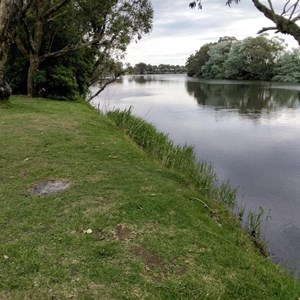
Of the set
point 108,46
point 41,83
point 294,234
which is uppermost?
point 108,46

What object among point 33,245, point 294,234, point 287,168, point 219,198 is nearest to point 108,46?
point 287,168

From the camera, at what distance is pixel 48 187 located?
5.46 meters

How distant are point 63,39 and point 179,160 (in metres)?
11.5

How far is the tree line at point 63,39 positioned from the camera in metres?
15.8

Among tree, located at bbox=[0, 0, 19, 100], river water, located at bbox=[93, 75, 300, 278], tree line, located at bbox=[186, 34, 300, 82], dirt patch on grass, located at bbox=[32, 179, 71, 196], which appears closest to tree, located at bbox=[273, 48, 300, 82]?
tree line, located at bbox=[186, 34, 300, 82]

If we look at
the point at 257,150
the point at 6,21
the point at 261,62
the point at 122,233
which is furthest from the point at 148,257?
the point at 261,62

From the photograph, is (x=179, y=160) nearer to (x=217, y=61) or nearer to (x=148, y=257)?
(x=148, y=257)

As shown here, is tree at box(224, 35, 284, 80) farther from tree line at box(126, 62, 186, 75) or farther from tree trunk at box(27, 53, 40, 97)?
tree line at box(126, 62, 186, 75)

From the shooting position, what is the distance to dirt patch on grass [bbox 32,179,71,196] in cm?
527

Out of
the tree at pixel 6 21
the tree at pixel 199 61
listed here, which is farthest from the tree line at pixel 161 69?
the tree at pixel 6 21

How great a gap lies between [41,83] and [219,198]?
1134 cm

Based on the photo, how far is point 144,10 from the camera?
1955cm

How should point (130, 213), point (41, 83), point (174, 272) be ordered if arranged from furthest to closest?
point (41, 83), point (130, 213), point (174, 272)

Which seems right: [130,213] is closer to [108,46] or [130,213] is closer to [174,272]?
[174,272]
